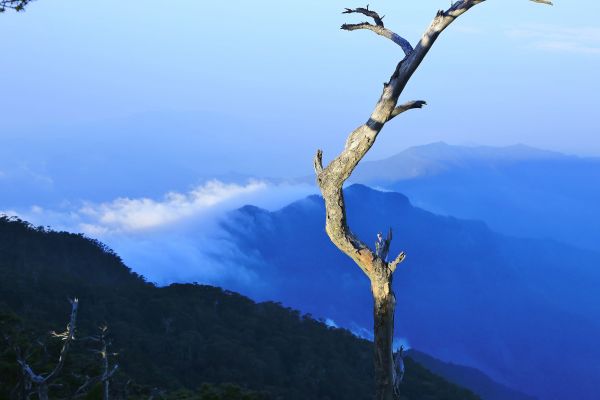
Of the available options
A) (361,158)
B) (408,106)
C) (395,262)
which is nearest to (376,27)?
(408,106)

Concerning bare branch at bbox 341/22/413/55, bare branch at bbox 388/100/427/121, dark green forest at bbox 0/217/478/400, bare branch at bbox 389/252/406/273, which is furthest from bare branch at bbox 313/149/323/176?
dark green forest at bbox 0/217/478/400

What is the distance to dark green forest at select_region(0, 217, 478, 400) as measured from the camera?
211 ft

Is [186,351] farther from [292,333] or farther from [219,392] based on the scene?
[219,392]

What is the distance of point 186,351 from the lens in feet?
226

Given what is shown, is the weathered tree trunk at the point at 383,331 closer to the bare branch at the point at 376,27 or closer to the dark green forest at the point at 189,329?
the bare branch at the point at 376,27

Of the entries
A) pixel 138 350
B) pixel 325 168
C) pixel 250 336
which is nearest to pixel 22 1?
A: pixel 325 168

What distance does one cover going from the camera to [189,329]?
247 ft

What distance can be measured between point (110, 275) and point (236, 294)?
1834 centimetres

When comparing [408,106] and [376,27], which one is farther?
[376,27]

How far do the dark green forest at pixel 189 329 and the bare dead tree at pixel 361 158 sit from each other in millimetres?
41624

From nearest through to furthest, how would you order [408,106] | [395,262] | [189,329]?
Answer: [408,106] < [395,262] < [189,329]

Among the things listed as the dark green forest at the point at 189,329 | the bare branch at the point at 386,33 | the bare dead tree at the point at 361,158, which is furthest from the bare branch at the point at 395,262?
the dark green forest at the point at 189,329

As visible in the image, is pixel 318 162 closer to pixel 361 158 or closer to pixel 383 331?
pixel 361 158

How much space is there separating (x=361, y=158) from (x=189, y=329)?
68.2m
